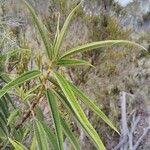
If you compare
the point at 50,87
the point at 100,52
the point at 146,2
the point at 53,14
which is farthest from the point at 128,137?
the point at 146,2

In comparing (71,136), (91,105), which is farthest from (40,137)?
(91,105)

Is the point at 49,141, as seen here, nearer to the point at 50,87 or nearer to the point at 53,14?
the point at 50,87

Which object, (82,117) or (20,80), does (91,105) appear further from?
(20,80)

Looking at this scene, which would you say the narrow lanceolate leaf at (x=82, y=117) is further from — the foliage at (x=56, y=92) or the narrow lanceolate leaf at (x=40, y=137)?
the narrow lanceolate leaf at (x=40, y=137)

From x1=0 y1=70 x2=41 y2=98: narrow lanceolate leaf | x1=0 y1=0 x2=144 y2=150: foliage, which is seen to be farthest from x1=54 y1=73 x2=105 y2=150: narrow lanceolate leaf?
x1=0 y1=70 x2=41 y2=98: narrow lanceolate leaf

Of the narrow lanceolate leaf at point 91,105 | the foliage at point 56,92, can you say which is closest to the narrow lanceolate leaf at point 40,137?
the foliage at point 56,92
